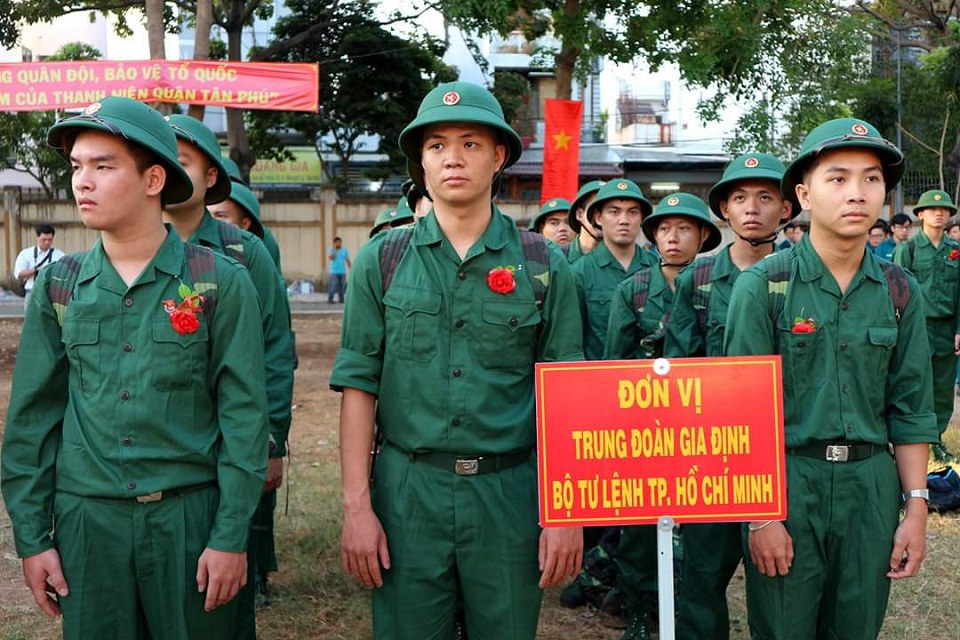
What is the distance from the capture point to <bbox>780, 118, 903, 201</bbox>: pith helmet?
325 cm

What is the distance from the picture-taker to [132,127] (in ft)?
9.63

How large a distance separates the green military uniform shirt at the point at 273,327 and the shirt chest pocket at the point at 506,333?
1.22 metres

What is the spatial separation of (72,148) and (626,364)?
1650mm

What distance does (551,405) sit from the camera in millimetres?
2840

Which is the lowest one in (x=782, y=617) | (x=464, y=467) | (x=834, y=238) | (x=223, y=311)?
(x=782, y=617)

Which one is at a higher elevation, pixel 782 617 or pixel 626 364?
pixel 626 364

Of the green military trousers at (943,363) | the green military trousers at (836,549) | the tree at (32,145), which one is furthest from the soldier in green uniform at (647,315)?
the tree at (32,145)

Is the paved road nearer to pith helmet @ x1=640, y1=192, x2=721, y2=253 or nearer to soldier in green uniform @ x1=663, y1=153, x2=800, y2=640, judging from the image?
pith helmet @ x1=640, y1=192, x2=721, y2=253

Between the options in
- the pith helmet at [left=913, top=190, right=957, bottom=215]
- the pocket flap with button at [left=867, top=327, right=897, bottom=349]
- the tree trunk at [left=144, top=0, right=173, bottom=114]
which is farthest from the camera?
the tree trunk at [left=144, top=0, right=173, bottom=114]

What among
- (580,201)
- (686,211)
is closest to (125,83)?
(580,201)

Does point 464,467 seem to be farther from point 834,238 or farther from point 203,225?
point 203,225

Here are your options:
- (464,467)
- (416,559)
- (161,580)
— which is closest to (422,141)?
(464,467)

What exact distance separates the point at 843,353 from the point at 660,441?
2.66ft

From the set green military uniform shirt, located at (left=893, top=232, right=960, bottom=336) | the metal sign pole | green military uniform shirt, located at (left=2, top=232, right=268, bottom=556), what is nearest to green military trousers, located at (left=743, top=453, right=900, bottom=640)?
the metal sign pole
